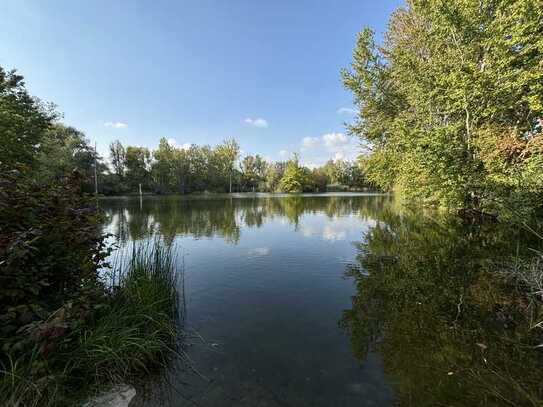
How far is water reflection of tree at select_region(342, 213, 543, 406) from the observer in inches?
99.7

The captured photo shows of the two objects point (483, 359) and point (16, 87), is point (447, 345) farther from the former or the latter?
point (16, 87)

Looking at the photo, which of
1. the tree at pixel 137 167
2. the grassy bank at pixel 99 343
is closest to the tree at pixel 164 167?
the tree at pixel 137 167

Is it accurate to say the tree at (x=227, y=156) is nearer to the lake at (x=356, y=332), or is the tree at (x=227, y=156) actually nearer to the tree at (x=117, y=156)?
the tree at (x=117, y=156)

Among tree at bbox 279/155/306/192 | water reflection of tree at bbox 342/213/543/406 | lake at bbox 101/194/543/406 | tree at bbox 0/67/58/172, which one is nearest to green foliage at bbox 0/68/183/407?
lake at bbox 101/194/543/406

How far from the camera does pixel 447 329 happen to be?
12.0ft

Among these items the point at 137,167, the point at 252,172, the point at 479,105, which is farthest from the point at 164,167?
the point at 479,105

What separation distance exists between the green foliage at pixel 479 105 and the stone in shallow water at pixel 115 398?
1064 centimetres

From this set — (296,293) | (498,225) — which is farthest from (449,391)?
(498,225)

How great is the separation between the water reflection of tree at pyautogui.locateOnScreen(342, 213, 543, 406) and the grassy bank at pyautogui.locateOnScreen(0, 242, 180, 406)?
270cm

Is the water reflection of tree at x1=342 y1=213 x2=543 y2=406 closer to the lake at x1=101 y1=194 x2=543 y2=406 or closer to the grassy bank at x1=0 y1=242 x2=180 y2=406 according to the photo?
the lake at x1=101 y1=194 x2=543 y2=406

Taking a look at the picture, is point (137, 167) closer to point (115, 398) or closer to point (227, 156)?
point (227, 156)

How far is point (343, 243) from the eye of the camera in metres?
9.65

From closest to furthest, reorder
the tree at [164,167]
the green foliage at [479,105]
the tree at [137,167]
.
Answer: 1. the green foliage at [479,105]
2. the tree at [137,167]
3. the tree at [164,167]

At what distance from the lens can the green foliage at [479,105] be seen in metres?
8.51
